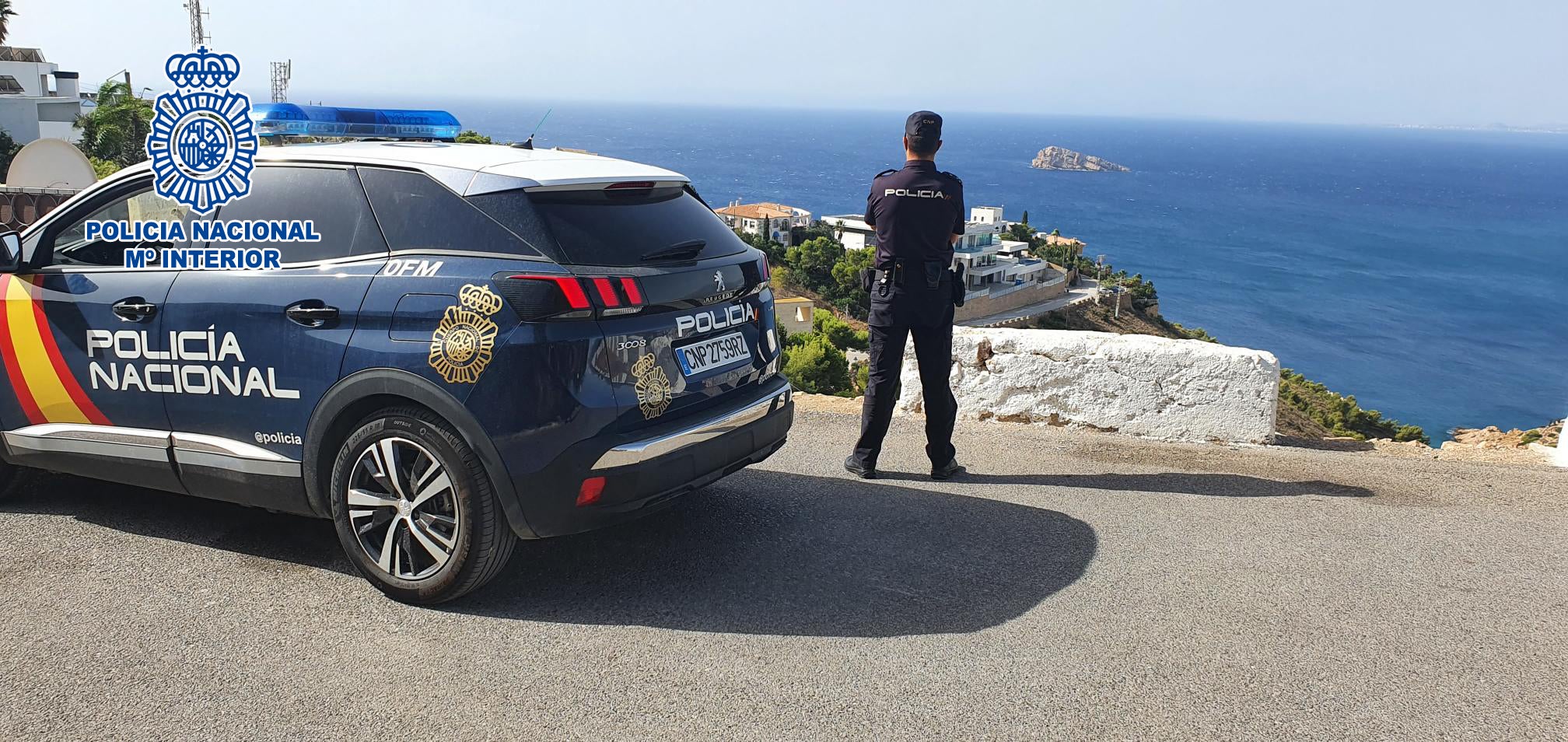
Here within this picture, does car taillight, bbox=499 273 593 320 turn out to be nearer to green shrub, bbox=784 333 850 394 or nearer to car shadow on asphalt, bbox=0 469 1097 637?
car shadow on asphalt, bbox=0 469 1097 637

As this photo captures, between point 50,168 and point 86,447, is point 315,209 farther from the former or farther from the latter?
point 50,168

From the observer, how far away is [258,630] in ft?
12.1

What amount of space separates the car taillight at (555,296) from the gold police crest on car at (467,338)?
8 cm

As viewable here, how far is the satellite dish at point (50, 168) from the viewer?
1009 centimetres

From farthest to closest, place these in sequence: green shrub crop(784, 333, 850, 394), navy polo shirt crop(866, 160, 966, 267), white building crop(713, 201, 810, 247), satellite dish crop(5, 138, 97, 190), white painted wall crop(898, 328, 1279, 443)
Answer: white building crop(713, 201, 810, 247), green shrub crop(784, 333, 850, 394), satellite dish crop(5, 138, 97, 190), white painted wall crop(898, 328, 1279, 443), navy polo shirt crop(866, 160, 966, 267)

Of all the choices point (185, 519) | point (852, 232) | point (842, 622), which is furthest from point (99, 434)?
point (852, 232)

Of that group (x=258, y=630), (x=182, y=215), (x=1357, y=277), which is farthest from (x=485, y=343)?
(x=1357, y=277)

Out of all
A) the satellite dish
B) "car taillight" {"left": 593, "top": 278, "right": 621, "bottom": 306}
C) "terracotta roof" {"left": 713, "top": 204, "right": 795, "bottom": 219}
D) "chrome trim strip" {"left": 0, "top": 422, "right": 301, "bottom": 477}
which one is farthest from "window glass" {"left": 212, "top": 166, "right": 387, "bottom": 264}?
"terracotta roof" {"left": 713, "top": 204, "right": 795, "bottom": 219}

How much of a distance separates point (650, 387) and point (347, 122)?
233 cm

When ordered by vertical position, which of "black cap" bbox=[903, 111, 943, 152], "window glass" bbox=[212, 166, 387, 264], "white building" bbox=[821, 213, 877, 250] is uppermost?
"black cap" bbox=[903, 111, 943, 152]

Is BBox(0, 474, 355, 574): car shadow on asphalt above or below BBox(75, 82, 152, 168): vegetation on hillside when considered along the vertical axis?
below

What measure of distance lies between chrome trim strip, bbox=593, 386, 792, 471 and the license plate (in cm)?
20

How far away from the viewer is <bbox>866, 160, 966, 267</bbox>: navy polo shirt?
538cm

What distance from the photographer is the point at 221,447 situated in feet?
13.8
